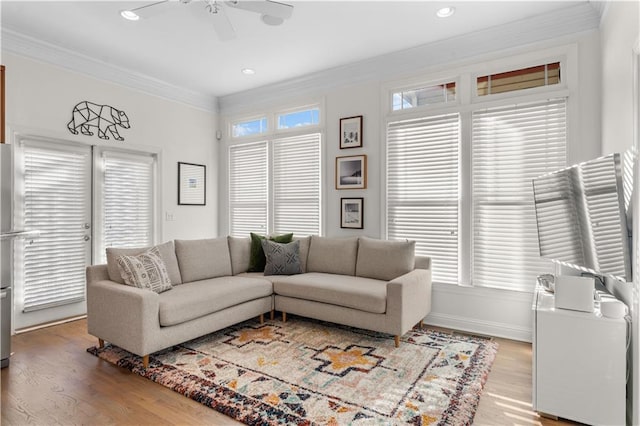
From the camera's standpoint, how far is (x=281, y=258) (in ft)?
13.4

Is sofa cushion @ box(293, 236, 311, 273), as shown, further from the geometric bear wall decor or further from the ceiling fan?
the geometric bear wall decor

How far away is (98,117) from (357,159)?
3.03 m

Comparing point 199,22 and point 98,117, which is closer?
point 199,22

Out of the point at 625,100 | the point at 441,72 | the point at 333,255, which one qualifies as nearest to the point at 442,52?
the point at 441,72

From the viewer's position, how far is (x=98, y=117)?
4.17 m

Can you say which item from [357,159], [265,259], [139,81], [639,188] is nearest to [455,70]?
[357,159]

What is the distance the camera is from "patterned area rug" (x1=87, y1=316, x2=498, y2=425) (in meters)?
2.15

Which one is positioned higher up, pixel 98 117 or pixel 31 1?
pixel 31 1

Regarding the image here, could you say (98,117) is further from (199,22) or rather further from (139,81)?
(199,22)

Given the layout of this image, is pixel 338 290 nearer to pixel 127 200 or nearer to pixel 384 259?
pixel 384 259

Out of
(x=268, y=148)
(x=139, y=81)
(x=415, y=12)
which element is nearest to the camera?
(x=415, y=12)

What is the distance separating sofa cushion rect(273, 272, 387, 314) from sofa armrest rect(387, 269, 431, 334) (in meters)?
0.09

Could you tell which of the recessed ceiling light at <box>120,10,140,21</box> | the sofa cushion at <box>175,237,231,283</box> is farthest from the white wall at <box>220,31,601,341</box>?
the recessed ceiling light at <box>120,10,140,21</box>

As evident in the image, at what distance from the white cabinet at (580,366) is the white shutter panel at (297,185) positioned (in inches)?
116
